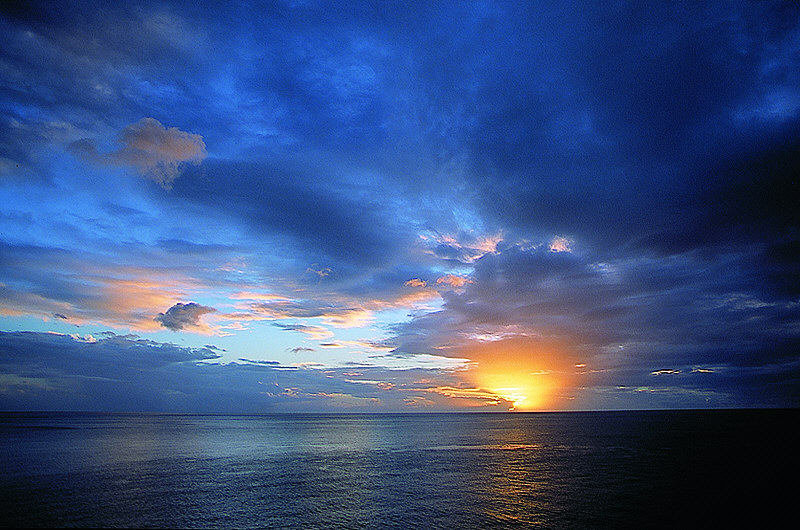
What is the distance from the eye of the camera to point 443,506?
42.9 m

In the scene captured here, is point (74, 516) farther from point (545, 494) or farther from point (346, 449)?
point (346, 449)

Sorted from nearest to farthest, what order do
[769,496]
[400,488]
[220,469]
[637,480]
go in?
[769,496] → [400,488] → [637,480] → [220,469]

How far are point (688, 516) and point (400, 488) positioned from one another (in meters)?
28.6

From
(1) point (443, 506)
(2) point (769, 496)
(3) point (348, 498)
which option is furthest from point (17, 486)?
(2) point (769, 496)

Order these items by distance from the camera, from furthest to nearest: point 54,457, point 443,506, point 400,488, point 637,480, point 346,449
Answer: point 346,449 < point 54,457 < point 637,480 < point 400,488 < point 443,506

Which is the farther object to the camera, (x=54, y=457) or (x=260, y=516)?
(x=54, y=457)

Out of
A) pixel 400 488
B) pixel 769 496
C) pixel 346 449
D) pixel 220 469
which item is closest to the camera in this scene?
pixel 769 496

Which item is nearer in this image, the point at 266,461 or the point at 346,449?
the point at 266,461

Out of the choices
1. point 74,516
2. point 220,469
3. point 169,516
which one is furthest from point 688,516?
point 220,469

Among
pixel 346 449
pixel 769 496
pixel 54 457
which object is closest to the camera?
pixel 769 496

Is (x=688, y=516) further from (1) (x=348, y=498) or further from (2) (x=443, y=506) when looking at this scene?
(1) (x=348, y=498)

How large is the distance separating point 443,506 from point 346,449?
58.4 metres

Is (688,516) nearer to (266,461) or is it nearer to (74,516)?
(74,516)

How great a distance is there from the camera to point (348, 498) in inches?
1817
